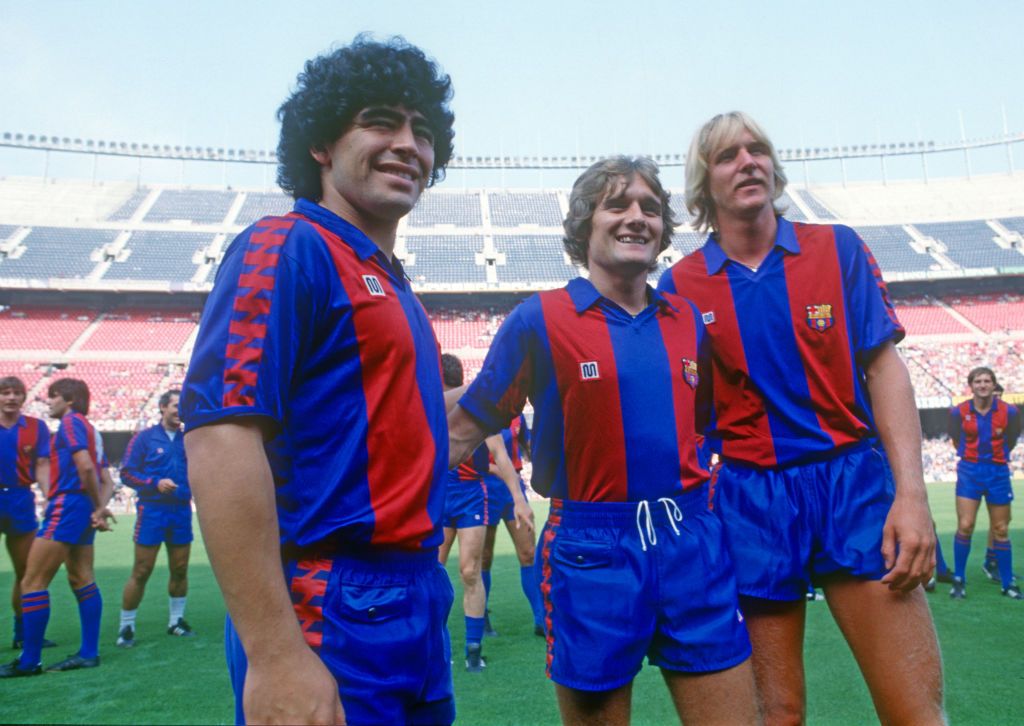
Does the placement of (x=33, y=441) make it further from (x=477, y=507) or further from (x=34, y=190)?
(x=34, y=190)

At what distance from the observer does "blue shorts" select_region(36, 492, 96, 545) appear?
19.3ft

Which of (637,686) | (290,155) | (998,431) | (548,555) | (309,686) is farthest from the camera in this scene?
(998,431)

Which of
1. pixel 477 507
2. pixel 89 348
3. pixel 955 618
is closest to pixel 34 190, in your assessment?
pixel 89 348

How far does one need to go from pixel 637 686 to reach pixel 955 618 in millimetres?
3268

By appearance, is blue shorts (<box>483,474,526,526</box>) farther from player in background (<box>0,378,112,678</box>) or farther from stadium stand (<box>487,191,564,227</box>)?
stadium stand (<box>487,191,564,227</box>)

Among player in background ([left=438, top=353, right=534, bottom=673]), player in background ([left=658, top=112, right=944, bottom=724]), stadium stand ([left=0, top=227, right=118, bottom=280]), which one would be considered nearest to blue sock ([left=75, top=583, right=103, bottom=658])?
player in background ([left=438, top=353, right=534, bottom=673])

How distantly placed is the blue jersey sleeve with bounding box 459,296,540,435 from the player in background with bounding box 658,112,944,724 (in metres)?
0.63

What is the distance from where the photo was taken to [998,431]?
7855mm

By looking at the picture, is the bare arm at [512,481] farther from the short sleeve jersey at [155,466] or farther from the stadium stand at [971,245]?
the stadium stand at [971,245]

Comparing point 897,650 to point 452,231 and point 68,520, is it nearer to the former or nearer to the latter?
point 68,520

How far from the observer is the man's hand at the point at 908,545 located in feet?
6.88

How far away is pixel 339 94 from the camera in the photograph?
1694mm

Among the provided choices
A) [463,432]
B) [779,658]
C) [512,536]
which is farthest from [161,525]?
[779,658]

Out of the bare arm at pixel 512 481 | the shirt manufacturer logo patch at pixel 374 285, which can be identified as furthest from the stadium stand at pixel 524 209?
the shirt manufacturer logo patch at pixel 374 285
